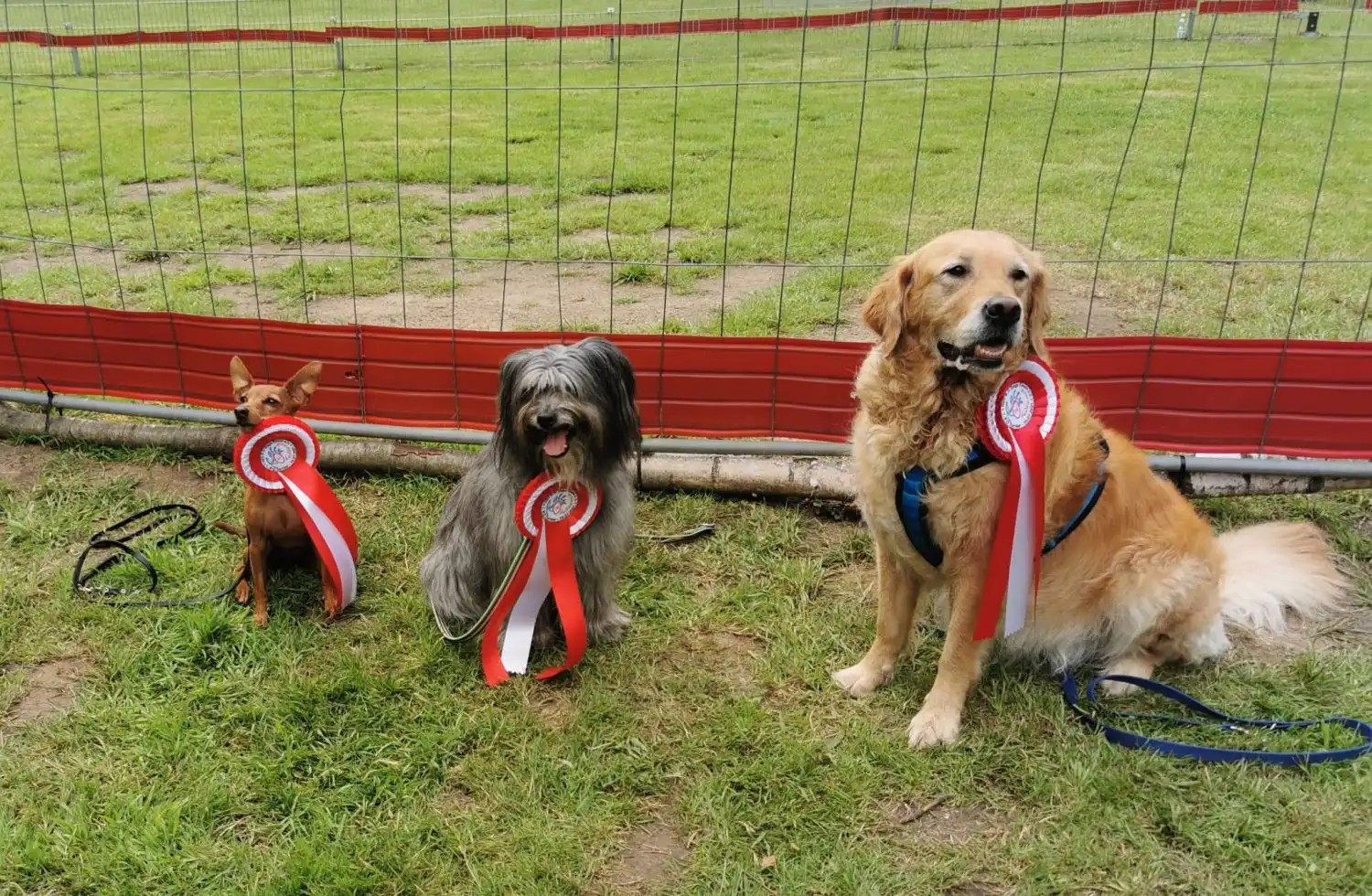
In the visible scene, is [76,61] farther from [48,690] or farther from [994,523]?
[994,523]

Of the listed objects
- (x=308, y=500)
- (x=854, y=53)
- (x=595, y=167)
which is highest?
(x=854, y=53)

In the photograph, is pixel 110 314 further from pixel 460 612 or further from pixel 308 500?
pixel 460 612

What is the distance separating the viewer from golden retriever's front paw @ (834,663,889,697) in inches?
123

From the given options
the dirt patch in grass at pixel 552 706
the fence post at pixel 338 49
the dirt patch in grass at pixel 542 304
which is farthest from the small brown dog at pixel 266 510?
the fence post at pixel 338 49

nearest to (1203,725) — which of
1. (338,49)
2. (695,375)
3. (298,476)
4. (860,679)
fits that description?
(860,679)

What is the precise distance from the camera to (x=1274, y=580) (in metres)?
3.36

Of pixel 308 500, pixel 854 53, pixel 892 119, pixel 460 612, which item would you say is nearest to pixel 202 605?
pixel 308 500

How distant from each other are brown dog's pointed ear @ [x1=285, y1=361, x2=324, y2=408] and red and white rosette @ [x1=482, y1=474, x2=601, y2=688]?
3.11ft

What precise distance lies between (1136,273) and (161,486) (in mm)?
6054

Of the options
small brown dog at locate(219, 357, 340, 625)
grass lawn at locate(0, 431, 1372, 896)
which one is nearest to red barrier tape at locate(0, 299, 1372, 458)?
grass lawn at locate(0, 431, 1372, 896)

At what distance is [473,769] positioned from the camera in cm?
279

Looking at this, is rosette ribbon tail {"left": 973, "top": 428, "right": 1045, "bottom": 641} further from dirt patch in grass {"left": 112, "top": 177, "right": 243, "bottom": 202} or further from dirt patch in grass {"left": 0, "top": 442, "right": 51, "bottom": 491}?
dirt patch in grass {"left": 112, "top": 177, "right": 243, "bottom": 202}

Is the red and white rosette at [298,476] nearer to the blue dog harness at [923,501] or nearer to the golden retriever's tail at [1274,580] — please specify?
the blue dog harness at [923,501]

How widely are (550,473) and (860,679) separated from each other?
4.07 feet
